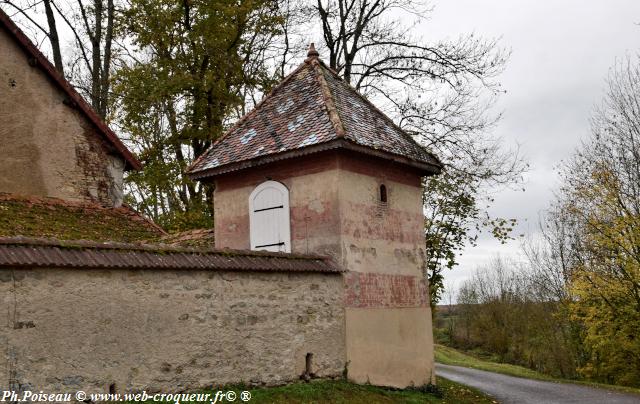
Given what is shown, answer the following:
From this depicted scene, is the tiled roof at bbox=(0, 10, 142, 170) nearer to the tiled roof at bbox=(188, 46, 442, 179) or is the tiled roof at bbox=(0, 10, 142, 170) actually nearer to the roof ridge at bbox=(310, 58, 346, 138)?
the tiled roof at bbox=(188, 46, 442, 179)

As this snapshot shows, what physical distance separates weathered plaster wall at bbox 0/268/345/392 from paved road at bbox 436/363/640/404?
7.72 m

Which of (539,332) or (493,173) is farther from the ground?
(493,173)

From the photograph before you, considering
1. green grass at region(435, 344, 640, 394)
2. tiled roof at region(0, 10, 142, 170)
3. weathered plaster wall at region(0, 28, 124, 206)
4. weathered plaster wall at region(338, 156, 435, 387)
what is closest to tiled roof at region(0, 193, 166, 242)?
weathered plaster wall at region(0, 28, 124, 206)

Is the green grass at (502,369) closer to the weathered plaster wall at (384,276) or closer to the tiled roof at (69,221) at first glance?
the weathered plaster wall at (384,276)

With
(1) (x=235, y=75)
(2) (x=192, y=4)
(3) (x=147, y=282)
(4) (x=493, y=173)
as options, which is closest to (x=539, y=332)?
(4) (x=493, y=173)

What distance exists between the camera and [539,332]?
35.4 m

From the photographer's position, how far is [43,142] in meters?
15.0

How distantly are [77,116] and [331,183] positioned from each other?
6.99 metres

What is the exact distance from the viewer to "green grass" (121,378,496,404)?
33.5 feet

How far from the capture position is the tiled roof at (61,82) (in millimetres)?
14477

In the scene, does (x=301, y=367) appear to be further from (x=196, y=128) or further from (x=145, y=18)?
(x=145, y=18)

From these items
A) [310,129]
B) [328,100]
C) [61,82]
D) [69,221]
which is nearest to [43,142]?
[61,82]

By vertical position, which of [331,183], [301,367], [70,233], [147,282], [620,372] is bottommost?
[620,372]

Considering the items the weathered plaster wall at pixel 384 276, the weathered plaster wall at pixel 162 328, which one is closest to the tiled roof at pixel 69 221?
the weathered plaster wall at pixel 162 328
